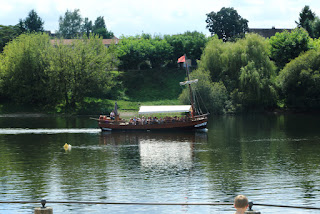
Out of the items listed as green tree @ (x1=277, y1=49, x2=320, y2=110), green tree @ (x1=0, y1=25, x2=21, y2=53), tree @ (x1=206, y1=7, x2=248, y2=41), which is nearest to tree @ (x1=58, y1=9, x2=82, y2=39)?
green tree @ (x1=0, y1=25, x2=21, y2=53)

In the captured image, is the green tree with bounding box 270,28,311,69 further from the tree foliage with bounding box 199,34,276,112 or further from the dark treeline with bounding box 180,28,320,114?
the tree foliage with bounding box 199,34,276,112

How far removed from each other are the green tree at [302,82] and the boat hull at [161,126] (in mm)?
37582

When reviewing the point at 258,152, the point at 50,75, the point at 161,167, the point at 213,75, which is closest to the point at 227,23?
the point at 213,75

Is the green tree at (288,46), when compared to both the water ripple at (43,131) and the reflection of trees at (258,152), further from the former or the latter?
the water ripple at (43,131)

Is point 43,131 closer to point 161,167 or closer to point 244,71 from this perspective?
point 161,167

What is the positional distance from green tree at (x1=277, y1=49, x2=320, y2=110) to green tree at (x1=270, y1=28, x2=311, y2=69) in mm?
7851

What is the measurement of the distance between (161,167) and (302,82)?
68810mm

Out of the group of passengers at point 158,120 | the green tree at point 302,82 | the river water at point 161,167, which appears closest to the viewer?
the river water at point 161,167

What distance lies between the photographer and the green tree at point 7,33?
135 metres

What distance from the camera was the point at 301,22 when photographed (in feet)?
580

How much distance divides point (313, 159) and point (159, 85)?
3176 inches

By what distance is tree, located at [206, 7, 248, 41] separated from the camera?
155 metres

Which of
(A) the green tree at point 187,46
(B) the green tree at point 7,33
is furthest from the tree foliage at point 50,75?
(A) the green tree at point 187,46

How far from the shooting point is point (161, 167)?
49562 mm
